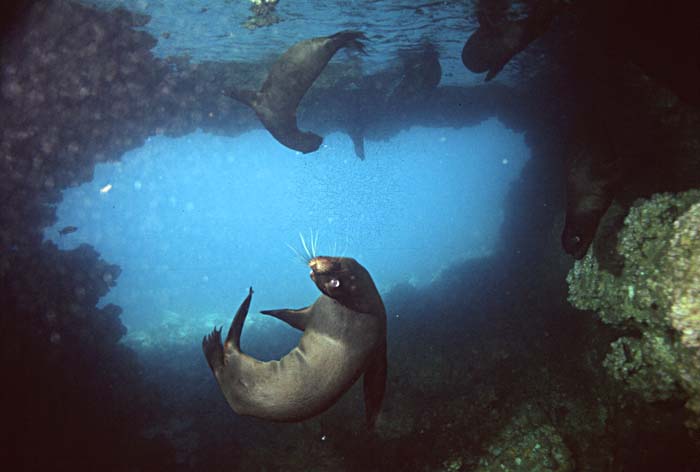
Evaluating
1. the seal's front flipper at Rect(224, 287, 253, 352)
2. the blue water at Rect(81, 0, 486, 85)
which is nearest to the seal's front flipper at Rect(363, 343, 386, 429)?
the seal's front flipper at Rect(224, 287, 253, 352)

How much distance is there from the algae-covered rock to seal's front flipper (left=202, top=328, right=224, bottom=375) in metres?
4.93

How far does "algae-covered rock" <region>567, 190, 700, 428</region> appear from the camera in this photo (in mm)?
3564

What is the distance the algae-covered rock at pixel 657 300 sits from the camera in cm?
356

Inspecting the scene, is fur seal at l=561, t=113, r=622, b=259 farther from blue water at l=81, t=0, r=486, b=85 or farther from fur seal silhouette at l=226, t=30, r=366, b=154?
blue water at l=81, t=0, r=486, b=85

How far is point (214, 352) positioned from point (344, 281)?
6.65 feet

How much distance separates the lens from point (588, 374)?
5379 millimetres

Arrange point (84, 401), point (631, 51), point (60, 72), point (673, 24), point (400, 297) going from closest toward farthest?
point (673, 24)
point (631, 51)
point (84, 401)
point (60, 72)
point (400, 297)

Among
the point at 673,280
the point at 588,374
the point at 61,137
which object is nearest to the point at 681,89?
the point at 673,280

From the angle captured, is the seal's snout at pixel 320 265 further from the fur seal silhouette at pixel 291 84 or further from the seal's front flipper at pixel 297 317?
the fur seal silhouette at pixel 291 84

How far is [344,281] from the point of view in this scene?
322cm

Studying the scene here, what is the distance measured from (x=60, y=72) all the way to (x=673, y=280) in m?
12.7

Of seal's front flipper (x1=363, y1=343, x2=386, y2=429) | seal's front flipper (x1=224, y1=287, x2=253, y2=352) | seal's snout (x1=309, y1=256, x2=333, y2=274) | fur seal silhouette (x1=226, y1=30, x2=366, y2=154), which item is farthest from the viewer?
fur seal silhouette (x1=226, y1=30, x2=366, y2=154)

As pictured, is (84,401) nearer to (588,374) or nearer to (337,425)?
(337,425)

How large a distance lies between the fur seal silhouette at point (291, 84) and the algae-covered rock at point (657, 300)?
5688mm
